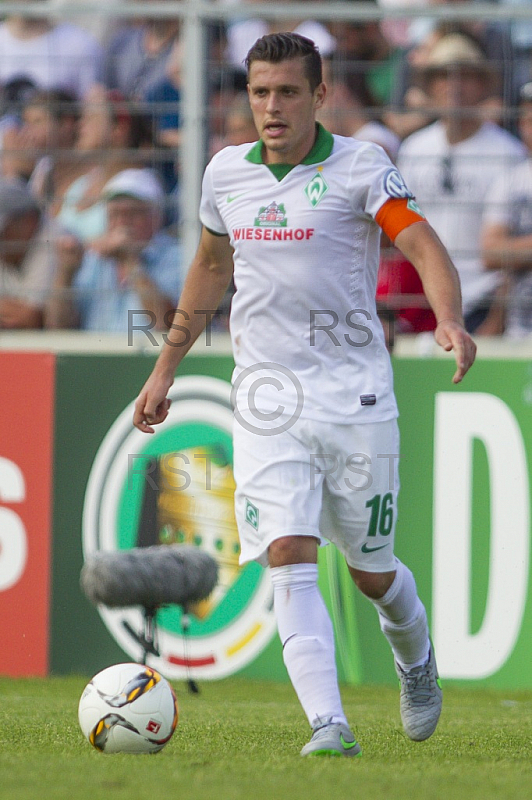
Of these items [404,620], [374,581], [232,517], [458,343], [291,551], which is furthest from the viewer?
[232,517]

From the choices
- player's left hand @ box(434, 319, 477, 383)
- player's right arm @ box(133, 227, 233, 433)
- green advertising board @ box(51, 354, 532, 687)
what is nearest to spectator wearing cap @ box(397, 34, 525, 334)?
green advertising board @ box(51, 354, 532, 687)

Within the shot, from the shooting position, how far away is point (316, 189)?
13.0 ft

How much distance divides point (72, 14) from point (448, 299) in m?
4.59

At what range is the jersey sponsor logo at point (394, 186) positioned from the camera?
3902 mm

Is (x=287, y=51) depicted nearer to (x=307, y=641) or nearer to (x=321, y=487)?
(x=321, y=487)

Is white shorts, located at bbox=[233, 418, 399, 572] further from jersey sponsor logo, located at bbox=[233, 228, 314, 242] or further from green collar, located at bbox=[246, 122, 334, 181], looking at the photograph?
green collar, located at bbox=[246, 122, 334, 181]

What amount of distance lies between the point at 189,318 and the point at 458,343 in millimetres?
1221

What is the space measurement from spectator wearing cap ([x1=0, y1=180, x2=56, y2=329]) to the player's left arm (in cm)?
400

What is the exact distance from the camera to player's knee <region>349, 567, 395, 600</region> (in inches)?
161

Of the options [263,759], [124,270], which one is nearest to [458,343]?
[263,759]

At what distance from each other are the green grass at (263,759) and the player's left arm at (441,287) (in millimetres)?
1142

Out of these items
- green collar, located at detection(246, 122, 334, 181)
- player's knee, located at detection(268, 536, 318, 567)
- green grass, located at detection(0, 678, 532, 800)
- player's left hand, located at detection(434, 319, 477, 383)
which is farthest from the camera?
green collar, located at detection(246, 122, 334, 181)

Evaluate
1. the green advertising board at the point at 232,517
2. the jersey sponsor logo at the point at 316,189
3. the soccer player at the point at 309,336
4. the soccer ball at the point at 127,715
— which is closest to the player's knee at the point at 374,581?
the soccer player at the point at 309,336

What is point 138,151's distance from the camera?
756 centimetres
